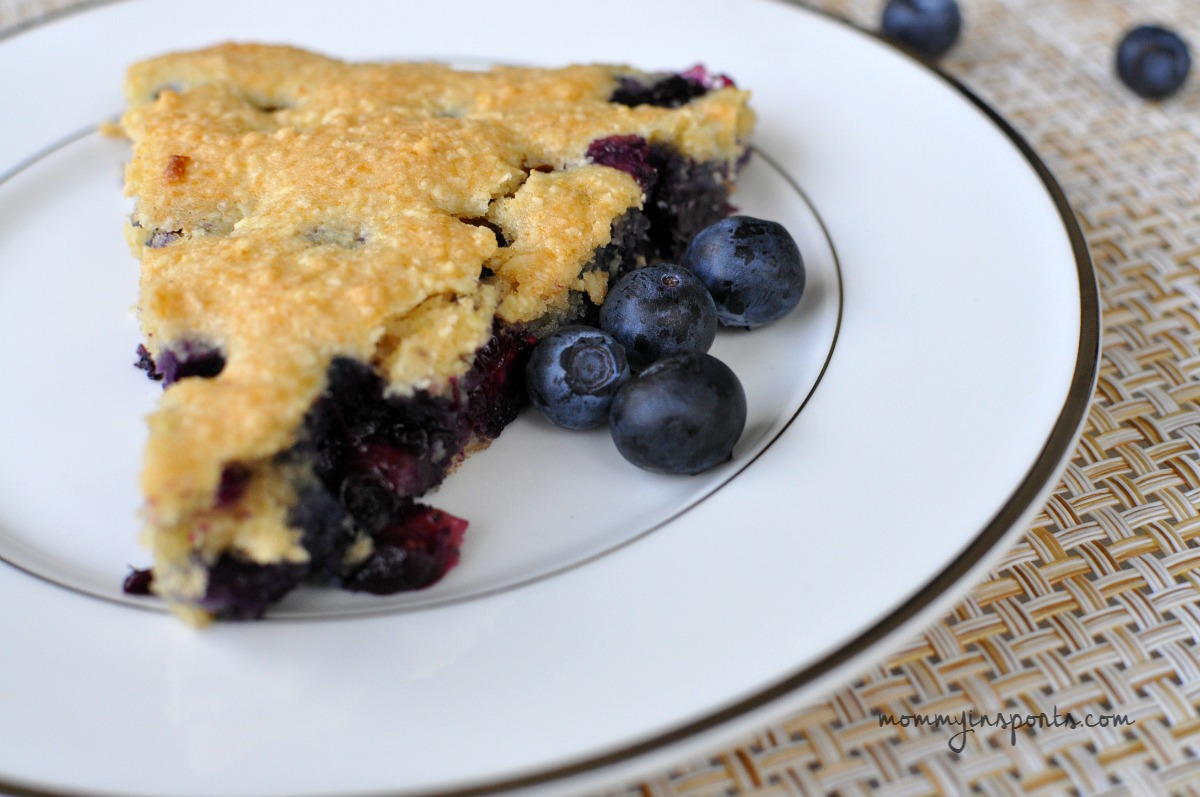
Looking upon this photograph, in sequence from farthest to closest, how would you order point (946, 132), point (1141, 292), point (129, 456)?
point (946, 132) → point (1141, 292) → point (129, 456)

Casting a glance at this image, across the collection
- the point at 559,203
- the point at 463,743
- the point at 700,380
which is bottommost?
the point at 463,743

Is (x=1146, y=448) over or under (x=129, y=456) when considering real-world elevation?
under

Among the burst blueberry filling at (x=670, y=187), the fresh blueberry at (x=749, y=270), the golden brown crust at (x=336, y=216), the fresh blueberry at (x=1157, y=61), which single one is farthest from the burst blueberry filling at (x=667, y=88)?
the fresh blueberry at (x=1157, y=61)

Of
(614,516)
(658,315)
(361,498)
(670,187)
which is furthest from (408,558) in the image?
(670,187)

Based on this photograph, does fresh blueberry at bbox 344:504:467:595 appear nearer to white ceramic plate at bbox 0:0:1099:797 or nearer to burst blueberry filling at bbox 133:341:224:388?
white ceramic plate at bbox 0:0:1099:797

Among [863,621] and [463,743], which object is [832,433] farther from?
[463,743]

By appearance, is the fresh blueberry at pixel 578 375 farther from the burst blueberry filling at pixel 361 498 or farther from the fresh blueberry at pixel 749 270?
the fresh blueberry at pixel 749 270

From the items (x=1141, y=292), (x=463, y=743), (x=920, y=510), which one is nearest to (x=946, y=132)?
(x=1141, y=292)

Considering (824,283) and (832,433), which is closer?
(832,433)

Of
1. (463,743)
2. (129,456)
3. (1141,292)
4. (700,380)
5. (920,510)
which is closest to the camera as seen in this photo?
(463,743)
